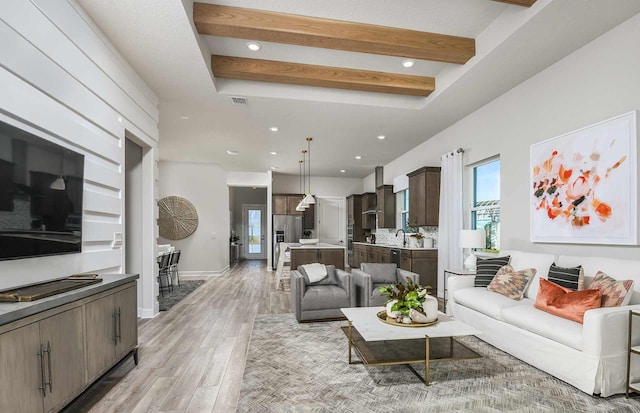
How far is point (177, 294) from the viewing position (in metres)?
5.86

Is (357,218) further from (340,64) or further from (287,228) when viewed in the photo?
(340,64)

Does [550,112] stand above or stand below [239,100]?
below

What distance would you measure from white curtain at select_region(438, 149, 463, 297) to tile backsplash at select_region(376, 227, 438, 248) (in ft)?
1.62

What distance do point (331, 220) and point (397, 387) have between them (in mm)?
8114

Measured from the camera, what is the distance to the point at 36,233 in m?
2.04

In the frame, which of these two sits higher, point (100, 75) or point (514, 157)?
point (100, 75)

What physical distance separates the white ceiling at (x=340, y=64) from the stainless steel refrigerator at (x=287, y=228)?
3.54 metres

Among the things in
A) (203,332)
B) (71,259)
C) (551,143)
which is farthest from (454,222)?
(71,259)

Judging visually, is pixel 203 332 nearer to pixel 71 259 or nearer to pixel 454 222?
pixel 71 259

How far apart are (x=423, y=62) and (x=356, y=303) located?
→ 3258 mm

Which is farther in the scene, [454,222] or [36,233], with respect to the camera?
[454,222]

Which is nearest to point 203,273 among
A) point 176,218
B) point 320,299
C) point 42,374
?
point 176,218

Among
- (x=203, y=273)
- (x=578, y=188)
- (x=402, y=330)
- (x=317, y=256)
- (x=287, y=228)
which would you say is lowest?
(x=203, y=273)

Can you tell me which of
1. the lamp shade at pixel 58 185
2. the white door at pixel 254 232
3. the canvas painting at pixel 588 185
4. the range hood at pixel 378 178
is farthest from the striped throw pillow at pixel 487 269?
the white door at pixel 254 232
